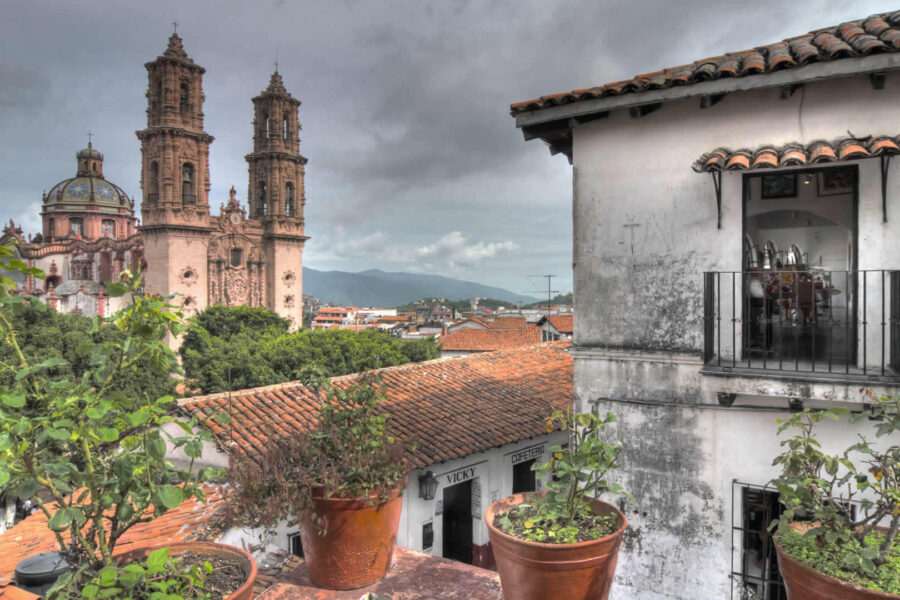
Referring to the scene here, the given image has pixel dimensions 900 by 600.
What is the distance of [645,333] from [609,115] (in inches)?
91.5

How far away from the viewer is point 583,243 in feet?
19.3

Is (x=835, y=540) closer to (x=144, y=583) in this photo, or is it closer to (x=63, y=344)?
(x=144, y=583)

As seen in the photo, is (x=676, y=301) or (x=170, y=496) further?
(x=676, y=301)

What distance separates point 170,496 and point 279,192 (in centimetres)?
4967

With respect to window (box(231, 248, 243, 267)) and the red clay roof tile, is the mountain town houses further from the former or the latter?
window (box(231, 248, 243, 267))

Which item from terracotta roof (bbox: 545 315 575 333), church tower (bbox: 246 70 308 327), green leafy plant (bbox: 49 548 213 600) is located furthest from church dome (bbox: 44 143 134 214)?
green leafy plant (bbox: 49 548 213 600)

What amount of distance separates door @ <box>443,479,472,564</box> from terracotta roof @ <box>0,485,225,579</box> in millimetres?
4918

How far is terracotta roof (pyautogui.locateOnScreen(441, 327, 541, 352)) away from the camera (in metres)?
41.2

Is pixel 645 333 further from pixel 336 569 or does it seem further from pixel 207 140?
pixel 207 140

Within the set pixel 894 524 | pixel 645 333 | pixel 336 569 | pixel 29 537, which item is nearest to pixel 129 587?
pixel 336 569

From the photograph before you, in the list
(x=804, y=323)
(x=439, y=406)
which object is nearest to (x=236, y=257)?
(x=439, y=406)

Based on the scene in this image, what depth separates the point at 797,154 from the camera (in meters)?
4.63

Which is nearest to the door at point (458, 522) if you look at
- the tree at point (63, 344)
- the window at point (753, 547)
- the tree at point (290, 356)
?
the window at point (753, 547)

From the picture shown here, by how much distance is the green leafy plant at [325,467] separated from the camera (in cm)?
341
